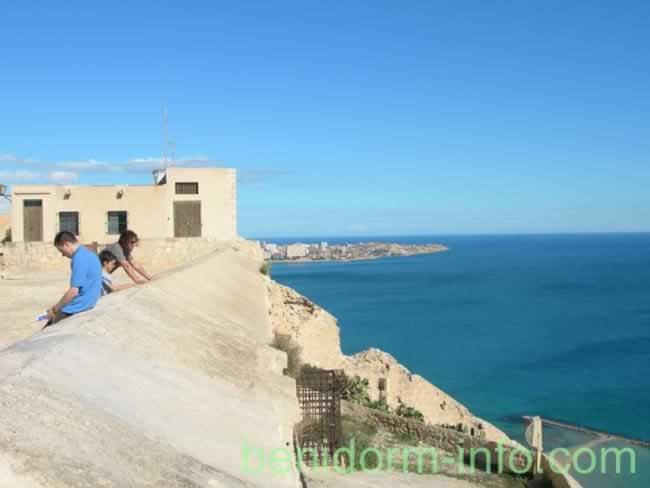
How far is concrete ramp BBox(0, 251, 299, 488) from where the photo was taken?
8.52 ft

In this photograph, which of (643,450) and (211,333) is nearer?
(211,333)

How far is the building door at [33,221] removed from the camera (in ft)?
80.7

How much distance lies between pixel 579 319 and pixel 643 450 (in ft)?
120

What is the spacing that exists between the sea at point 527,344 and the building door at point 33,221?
881 inches

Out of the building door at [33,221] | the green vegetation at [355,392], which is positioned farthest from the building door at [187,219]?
the green vegetation at [355,392]

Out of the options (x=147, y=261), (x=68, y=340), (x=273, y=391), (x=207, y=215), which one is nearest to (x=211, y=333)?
(x=273, y=391)

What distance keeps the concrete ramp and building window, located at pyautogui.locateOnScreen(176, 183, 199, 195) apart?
17606 mm

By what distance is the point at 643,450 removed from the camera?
3000 centimetres

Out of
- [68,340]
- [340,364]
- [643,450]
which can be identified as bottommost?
[643,450]

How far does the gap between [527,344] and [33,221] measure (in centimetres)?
4098

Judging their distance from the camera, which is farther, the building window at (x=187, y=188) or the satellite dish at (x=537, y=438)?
the building window at (x=187, y=188)

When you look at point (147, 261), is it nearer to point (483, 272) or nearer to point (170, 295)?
point (170, 295)

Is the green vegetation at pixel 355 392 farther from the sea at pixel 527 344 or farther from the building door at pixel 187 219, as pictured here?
the sea at pixel 527 344

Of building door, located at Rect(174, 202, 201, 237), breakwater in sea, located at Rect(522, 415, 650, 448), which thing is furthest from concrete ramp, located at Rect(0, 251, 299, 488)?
breakwater in sea, located at Rect(522, 415, 650, 448)
